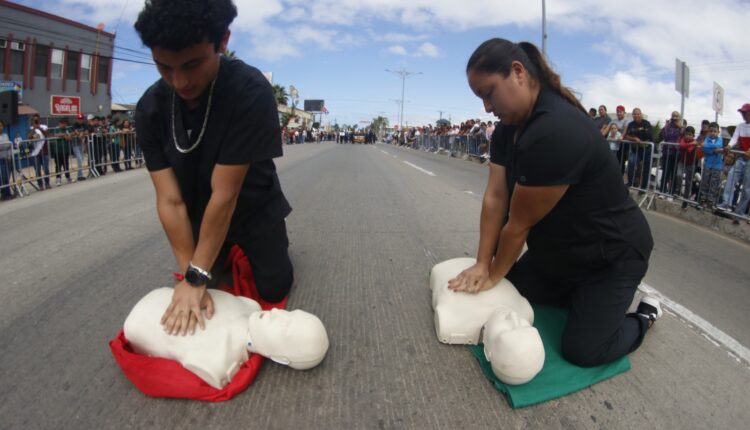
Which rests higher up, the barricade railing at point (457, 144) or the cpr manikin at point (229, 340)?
the barricade railing at point (457, 144)

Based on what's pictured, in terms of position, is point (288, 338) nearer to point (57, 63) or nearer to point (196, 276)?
point (196, 276)

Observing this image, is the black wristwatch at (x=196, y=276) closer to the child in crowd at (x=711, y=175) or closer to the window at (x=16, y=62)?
the child in crowd at (x=711, y=175)

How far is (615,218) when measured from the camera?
2.23 meters

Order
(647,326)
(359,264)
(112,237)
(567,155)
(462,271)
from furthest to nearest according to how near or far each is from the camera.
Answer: (112,237)
(359,264)
(462,271)
(647,326)
(567,155)

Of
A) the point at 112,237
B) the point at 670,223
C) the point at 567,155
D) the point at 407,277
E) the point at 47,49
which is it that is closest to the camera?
the point at 567,155

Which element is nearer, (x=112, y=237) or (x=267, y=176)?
(x=267, y=176)

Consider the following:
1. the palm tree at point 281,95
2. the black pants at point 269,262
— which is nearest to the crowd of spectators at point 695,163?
the black pants at point 269,262

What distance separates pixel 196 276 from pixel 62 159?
10492 mm

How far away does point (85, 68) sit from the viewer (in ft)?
99.3

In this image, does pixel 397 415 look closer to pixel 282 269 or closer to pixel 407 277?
pixel 282 269

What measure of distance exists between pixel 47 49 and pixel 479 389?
3442 centimetres

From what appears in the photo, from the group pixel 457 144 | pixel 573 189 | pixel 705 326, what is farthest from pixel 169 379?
pixel 457 144

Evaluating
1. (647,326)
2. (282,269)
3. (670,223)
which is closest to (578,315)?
(647,326)

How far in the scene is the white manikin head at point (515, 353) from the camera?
1908 millimetres
